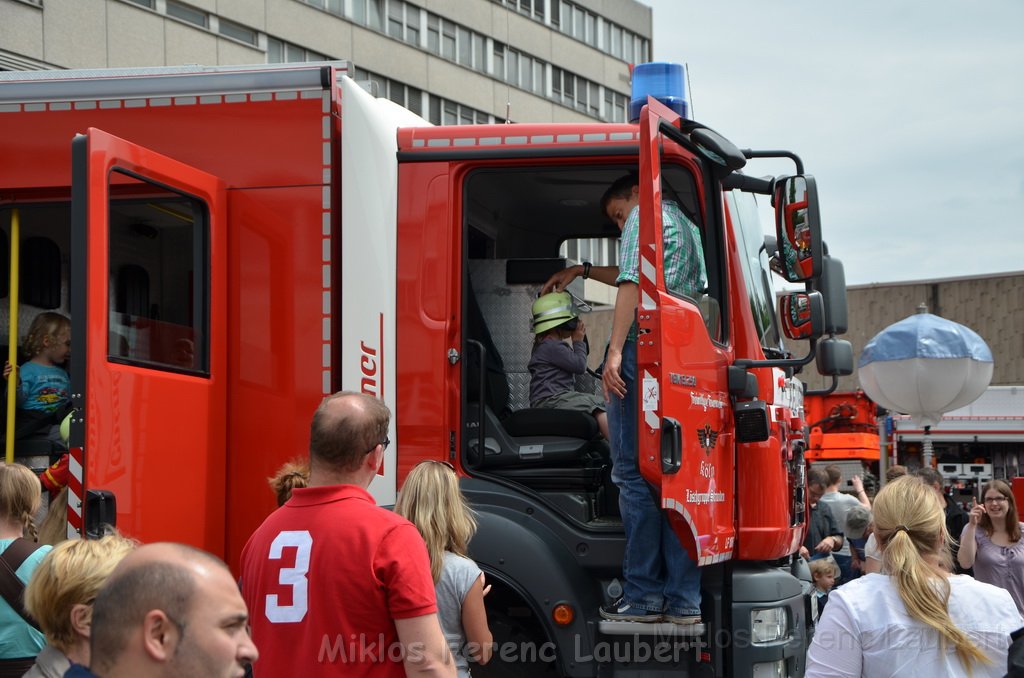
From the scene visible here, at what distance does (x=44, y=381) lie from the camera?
5402 mm

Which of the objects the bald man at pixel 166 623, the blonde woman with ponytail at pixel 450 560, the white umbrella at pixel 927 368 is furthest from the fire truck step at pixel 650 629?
the white umbrella at pixel 927 368

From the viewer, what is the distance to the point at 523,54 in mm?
43906

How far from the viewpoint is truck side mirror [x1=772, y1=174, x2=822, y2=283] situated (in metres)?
4.82

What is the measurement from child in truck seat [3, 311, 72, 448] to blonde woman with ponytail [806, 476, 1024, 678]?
11.5ft

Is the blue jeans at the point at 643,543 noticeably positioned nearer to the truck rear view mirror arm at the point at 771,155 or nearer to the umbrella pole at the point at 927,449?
the truck rear view mirror arm at the point at 771,155

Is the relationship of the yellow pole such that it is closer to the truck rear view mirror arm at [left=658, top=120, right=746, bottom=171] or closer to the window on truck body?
the window on truck body

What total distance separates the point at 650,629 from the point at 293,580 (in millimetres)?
2194

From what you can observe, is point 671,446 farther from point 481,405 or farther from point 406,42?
point 406,42

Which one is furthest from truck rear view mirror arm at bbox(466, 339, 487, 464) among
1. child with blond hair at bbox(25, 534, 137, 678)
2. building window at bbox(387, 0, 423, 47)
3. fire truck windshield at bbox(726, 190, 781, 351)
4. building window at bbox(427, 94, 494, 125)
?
→ building window at bbox(387, 0, 423, 47)

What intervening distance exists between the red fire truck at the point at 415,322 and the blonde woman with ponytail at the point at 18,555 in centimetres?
70

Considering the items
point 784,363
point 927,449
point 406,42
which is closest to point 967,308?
point 927,449

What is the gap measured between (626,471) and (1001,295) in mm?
26086

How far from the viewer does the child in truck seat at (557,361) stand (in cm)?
575

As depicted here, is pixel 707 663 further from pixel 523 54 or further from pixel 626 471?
pixel 523 54
